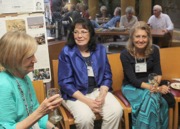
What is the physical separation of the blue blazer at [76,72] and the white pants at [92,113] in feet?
0.49

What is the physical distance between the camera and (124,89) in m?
2.51

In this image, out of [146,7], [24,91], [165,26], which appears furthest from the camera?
[146,7]

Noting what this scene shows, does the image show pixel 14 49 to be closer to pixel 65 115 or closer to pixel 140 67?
pixel 65 115

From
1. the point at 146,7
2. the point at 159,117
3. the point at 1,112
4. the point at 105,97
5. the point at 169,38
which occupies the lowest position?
the point at 159,117

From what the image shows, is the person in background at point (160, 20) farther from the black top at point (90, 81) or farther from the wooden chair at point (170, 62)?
the black top at point (90, 81)

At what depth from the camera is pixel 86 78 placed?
7.72 ft

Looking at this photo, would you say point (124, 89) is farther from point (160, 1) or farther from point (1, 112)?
point (160, 1)

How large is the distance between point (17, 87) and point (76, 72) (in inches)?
37.5

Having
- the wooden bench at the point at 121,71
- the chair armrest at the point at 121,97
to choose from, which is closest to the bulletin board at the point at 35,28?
the wooden bench at the point at 121,71

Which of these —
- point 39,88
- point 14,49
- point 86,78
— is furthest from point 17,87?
point 86,78

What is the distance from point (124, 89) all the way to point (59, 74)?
693 millimetres

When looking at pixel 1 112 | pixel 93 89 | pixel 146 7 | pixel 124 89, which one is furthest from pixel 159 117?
pixel 146 7

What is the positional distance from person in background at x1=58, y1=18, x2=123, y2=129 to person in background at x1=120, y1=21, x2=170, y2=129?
18 cm

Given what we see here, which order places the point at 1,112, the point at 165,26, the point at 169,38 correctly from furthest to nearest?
the point at 165,26 → the point at 169,38 → the point at 1,112
